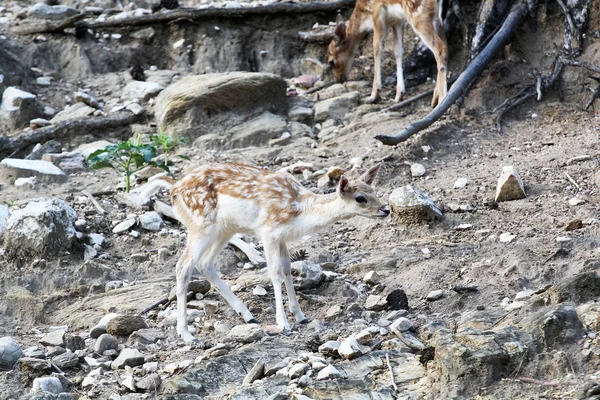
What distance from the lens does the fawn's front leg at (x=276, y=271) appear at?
815cm

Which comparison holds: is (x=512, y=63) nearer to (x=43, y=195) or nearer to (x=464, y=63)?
(x=464, y=63)

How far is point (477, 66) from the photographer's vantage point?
42.0ft

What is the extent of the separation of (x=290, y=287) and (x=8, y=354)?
7.75ft

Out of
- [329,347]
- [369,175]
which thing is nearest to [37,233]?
[369,175]

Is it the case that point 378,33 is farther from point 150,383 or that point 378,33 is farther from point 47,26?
point 150,383

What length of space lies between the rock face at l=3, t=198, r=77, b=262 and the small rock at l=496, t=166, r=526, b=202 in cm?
438

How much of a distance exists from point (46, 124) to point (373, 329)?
7.60 meters

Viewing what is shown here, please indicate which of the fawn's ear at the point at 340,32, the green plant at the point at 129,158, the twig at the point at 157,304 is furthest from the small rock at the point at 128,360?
the fawn's ear at the point at 340,32

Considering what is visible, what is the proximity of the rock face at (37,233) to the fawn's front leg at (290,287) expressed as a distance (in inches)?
101

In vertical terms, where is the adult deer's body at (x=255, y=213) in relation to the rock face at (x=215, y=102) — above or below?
above

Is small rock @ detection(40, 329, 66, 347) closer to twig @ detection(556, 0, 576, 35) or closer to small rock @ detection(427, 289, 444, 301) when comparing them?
small rock @ detection(427, 289, 444, 301)

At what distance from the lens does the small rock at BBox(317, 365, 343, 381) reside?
265 inches

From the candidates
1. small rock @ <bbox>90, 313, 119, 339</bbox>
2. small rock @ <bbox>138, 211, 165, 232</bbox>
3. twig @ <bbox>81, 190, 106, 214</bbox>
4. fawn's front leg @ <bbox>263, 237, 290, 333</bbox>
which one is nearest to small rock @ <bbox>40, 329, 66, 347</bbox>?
small rock @ <bbox>90, 313, 119, 339</bbox>

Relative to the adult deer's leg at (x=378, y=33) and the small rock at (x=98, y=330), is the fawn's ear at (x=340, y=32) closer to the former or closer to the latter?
the adult deer's leg at (x=378, y=33)
